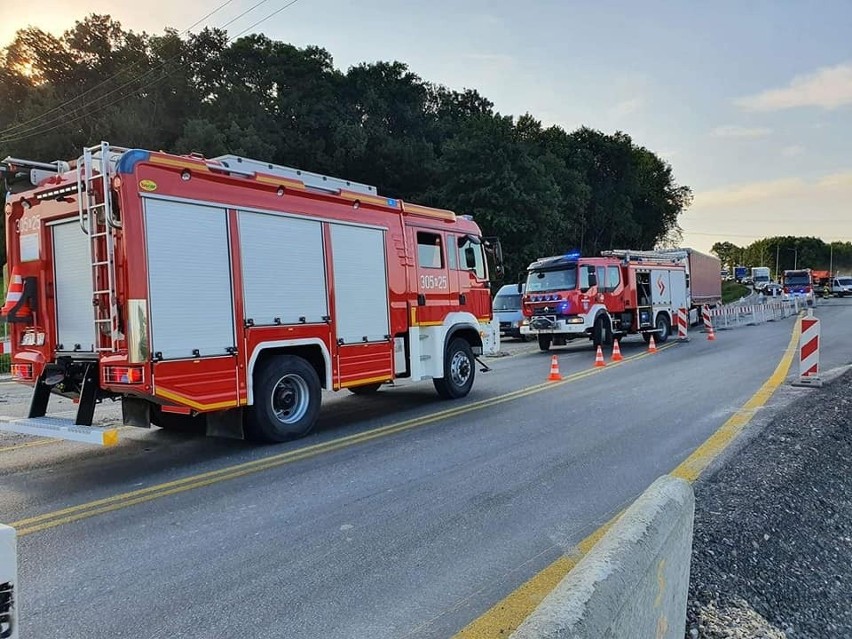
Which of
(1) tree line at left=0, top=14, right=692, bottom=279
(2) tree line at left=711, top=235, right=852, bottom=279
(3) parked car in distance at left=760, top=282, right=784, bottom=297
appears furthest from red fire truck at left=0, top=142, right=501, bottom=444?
(2) tree line at left=711, top=235, right=852, bottom=279

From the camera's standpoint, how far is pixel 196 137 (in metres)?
31.8

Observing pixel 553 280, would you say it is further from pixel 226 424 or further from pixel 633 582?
pixel 633 582

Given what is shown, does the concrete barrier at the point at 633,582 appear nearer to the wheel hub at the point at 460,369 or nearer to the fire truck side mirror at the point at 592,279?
the wheel hub at the point at 460,369

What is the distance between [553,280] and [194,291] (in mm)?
13963

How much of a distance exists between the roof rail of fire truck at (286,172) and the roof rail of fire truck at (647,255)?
43.1ft

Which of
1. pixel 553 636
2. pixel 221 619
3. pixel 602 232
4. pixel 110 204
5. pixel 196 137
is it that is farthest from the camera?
pixel 602 232

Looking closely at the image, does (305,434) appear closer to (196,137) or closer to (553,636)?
(553,636)

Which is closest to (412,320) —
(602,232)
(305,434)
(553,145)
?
(305,434)

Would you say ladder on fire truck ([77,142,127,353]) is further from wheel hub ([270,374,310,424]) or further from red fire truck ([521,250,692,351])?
red fire truck ([521,250,692,351])

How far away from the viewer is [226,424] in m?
7.33

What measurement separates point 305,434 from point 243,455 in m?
0.95

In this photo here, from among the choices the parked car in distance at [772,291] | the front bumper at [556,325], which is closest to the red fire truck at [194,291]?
the front bumper at [556,325]

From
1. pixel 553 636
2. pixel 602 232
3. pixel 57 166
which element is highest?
pixel 602 232

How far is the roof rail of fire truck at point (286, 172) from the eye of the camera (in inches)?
284
